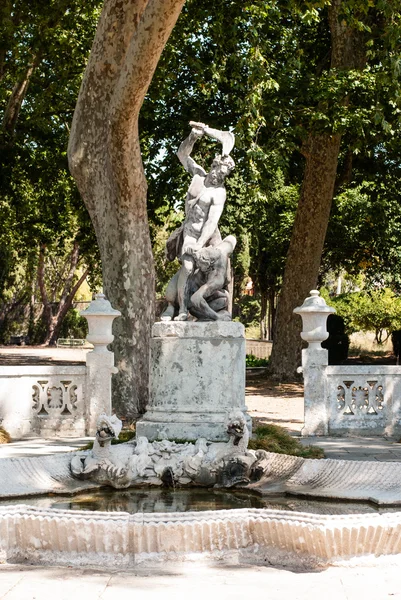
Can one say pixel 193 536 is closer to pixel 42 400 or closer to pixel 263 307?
pixel 42 400

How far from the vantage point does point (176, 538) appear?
6.23 meters

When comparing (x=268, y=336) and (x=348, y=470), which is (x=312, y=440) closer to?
(x=348, y=470)

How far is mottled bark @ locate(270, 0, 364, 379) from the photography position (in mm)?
23719

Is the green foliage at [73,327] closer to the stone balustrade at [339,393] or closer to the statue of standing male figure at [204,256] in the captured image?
the stone balustrade at [339,393]

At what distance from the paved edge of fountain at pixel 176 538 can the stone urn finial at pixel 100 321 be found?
7.88 metres

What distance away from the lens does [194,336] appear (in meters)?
10.8

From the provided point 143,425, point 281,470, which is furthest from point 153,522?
point 143,425

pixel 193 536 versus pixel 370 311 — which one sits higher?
pixel 370 311

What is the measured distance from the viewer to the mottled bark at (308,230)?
2372cm

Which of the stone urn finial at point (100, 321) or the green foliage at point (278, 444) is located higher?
the stone urn finial at point (100, 321)

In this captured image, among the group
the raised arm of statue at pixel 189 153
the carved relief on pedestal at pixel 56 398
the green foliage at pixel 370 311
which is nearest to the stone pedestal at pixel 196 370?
the raised arm of statue at pixel 189 153

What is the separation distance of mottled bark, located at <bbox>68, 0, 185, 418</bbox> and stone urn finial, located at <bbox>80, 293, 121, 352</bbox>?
1.21m

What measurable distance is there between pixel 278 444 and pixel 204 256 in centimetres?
239

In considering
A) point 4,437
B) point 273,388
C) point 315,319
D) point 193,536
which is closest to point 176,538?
point 193,536
